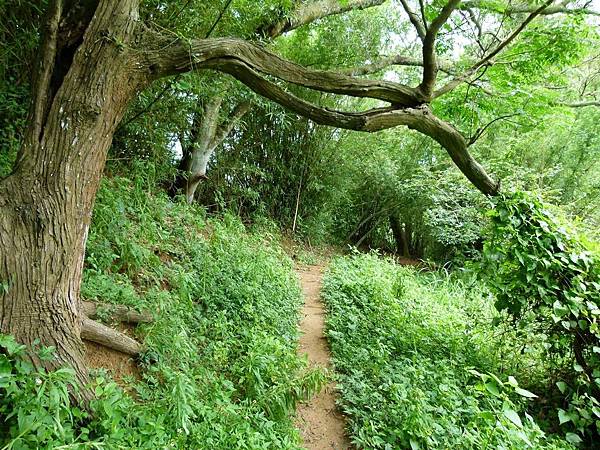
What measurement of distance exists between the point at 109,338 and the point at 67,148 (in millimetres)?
1132

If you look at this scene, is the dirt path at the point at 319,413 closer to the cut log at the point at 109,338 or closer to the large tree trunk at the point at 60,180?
the cut log at the point at 109,338

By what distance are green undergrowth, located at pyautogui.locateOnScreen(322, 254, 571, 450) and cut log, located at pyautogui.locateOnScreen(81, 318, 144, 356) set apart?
5.23 feet

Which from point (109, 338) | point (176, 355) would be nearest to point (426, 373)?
point (176, 355)

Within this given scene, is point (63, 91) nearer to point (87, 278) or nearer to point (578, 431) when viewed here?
point (87, 278)

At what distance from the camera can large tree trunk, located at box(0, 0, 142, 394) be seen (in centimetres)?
165

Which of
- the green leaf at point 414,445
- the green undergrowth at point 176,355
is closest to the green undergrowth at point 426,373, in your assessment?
the green leaf at point 414,445

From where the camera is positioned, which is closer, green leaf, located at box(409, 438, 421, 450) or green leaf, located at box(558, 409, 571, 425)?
green leaf, located at box(409, 438, 421, 450)

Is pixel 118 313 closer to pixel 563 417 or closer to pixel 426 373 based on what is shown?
pixel 426 373

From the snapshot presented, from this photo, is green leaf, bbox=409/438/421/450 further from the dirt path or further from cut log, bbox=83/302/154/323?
cut log, bbox=83/302/154/323

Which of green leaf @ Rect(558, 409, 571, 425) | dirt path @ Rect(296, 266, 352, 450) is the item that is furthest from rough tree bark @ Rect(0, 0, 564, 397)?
green leaf @ Rect(558, 409, 571, 425)

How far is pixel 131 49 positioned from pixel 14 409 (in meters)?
1.69

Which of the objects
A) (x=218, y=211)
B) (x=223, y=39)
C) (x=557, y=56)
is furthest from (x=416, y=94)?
(x=218, y=211)

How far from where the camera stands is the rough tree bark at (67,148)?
166 centimetres

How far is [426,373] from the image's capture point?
9.94 ft
